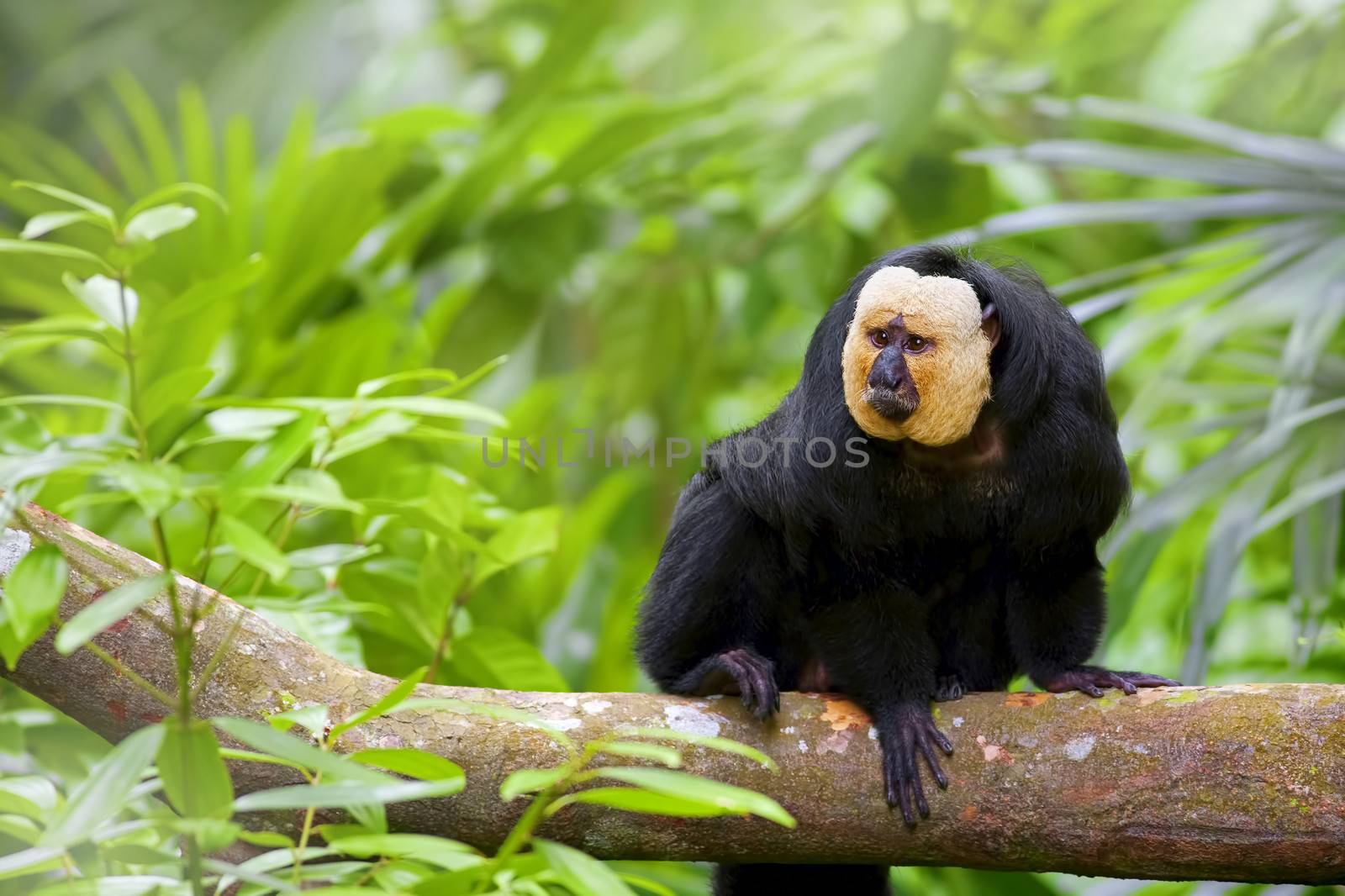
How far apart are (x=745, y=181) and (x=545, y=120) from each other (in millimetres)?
546

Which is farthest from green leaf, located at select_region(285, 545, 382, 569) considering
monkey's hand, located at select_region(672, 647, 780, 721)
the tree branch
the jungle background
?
monkey's hand, located at select_region(672, 647, 780, 721)

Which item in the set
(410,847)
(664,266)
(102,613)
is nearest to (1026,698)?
(410,847)

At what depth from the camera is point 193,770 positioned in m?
0.85

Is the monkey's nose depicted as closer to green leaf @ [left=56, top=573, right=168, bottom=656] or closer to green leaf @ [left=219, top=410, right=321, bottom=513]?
green leaf @ [left=219, top=410, right=321, bottom=513]

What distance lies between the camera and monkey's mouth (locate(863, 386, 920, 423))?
1.42 meters

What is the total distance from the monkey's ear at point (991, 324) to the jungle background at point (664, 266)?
0.76 feet

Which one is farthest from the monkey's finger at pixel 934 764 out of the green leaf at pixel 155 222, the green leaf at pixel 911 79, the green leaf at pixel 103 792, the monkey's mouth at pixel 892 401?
the green leaf at pixel 911 79

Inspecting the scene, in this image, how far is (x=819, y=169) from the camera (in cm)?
294

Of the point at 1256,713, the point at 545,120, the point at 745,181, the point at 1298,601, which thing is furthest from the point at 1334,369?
the point at 545,120

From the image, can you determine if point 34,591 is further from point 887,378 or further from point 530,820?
point 887,378

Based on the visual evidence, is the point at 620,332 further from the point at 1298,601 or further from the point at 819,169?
the point at 1298,601

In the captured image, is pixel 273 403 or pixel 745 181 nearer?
pixel 273 403

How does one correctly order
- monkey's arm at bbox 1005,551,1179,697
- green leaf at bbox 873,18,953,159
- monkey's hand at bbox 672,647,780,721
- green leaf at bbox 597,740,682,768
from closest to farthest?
green leaf at bbox 597,740,682,768 → monkey's hand at bbox 672,647,780,721 → monkey's arm at bbox 1005,551,1179,697 → green leaf at bbox 873,18,953,159

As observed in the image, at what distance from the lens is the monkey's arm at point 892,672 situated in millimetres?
1354
